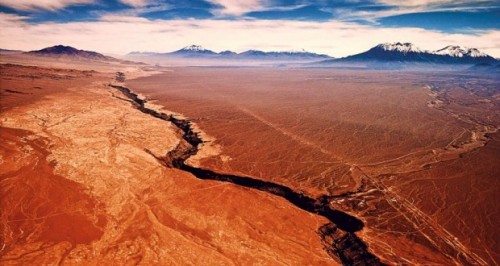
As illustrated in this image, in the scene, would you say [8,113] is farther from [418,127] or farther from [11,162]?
[418,127]

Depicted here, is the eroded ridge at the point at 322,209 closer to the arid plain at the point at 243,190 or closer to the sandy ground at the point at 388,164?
the arid plain at the point at 243,190

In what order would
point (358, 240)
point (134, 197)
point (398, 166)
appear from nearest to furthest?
point (358, 240) → point (134, 197) → point (398, 166)

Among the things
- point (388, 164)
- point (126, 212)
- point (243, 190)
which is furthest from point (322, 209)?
point (126, 212)

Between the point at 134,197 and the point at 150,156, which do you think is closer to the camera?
the point at 134,197

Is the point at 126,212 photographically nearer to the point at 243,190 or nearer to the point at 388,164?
the point at 243,190

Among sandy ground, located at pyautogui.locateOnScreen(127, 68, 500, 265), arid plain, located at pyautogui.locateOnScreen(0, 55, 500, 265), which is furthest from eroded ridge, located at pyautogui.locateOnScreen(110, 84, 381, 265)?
sandy ground, located at pyautogui.locateOnScreen(127, 68, 500, 265)

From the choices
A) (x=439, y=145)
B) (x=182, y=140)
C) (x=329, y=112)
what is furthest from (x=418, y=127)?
(x=182, y=140)

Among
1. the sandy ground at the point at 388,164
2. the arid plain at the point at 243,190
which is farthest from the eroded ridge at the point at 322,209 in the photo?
the sandy ground at the point at 388,164

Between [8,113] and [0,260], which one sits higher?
[8,113]
